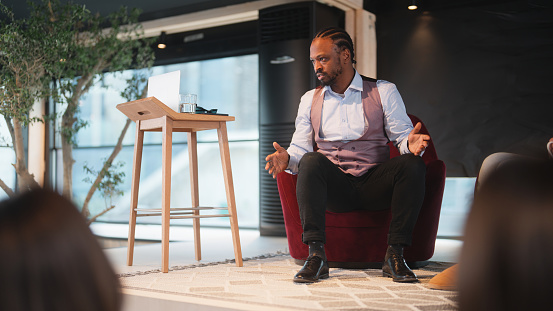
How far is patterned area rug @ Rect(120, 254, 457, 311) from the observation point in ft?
6.36

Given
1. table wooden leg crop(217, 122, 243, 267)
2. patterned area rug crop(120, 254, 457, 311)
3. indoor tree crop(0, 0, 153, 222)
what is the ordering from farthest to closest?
indoor tree crop(0, 0, 153, 222) → table wooden leg crop(217, 122, 243, 267) → patterned area rug crop(120, 254, 457, 311)

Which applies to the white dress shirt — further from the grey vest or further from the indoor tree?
the indoor tree

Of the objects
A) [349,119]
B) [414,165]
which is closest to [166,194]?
[349,119]

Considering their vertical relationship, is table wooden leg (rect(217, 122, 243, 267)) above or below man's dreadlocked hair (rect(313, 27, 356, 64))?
below

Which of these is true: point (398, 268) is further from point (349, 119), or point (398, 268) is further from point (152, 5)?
point (152, 5)

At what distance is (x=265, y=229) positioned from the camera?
18.5 ft

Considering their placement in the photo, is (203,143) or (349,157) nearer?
(349,157)

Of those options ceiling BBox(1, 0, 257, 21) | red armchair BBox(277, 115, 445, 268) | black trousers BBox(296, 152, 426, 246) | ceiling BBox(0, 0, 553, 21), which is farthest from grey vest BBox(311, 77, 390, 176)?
ceiling BBox(1, 0, 257, 21)

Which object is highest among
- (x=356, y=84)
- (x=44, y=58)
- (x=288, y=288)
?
(x=44, y=58)

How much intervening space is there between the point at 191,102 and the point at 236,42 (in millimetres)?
3800

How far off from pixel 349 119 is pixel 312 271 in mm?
808

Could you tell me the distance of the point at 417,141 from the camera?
2.49m

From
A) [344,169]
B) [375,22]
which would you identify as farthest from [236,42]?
[344,169]

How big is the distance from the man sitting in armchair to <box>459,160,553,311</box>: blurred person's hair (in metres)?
1.89
